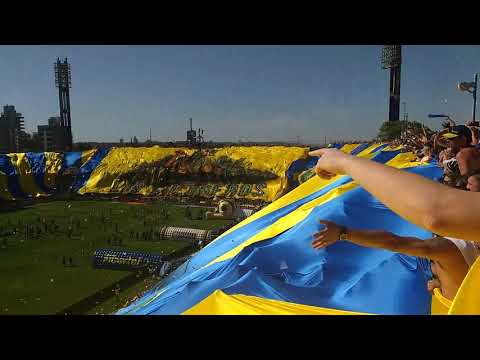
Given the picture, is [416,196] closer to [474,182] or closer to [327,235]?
[327,235]

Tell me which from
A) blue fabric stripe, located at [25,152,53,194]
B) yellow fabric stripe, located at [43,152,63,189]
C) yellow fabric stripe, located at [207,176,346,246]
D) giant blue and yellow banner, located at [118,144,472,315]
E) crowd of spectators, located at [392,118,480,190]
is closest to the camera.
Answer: crowd of spectators, located at [392,118,480,190]

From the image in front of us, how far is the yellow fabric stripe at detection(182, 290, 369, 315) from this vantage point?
1338 mm

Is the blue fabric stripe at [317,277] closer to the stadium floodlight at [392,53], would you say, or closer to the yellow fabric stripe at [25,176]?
the stadium floodlight at [392,53]

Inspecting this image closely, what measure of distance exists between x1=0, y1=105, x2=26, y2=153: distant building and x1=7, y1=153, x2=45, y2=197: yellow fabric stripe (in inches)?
73.1

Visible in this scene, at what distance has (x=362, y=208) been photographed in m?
2.90

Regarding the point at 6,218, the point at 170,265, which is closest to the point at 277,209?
the point at 170,265

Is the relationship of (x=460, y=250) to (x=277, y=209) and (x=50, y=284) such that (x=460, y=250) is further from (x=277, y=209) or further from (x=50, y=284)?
(x=50, y=284)

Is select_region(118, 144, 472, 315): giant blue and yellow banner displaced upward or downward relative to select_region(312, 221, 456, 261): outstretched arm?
downward

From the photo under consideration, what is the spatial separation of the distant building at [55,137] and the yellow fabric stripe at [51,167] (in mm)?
3218

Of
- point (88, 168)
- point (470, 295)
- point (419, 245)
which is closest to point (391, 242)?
point (419, 245)

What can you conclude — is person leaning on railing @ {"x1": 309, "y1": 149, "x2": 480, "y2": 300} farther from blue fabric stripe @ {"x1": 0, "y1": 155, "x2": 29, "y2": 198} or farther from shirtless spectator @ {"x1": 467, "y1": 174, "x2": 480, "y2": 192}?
blue fabric stripe @ {"x1": 0, "y1": 155, "x2": 29, "y2": 198}

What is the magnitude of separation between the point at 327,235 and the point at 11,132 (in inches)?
1064

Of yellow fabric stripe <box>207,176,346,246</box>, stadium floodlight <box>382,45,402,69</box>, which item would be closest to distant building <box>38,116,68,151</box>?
stadium floodlight <box>382,45,402,69</box>
